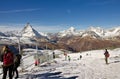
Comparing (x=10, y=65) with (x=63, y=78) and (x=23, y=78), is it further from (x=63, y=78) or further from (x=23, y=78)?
(x=63, y=78)

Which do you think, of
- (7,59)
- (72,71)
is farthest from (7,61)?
(72,71)

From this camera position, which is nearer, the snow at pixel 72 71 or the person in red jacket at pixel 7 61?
the person in red jacket at pixel 7 61

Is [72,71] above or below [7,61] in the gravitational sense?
below

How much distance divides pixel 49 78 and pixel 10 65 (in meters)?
4.63

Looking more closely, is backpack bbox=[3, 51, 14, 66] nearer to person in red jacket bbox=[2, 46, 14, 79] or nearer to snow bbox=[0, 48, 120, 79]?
person in red jacket bbox=[2, 46, 14, 79]

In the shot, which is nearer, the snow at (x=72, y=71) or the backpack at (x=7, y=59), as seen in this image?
the backpack at (x=7, y=59)

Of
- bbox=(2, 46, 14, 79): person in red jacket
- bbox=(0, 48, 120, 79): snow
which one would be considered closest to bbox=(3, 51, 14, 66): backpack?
bbox=(2, 46, 14, 79): person in red jacket

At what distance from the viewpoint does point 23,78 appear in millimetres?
20547

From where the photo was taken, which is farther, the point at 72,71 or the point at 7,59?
the point at 72,71

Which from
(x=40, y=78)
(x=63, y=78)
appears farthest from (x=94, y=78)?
(x=40, y=78)

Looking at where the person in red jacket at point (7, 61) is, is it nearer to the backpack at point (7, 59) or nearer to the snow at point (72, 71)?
the backpack at point (7, 59)

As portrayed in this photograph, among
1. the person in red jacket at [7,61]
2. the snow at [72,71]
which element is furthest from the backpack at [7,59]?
the snow at [72,71]

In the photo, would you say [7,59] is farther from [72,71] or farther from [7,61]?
[72,71]

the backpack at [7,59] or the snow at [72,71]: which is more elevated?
the backpack at [7,59]
